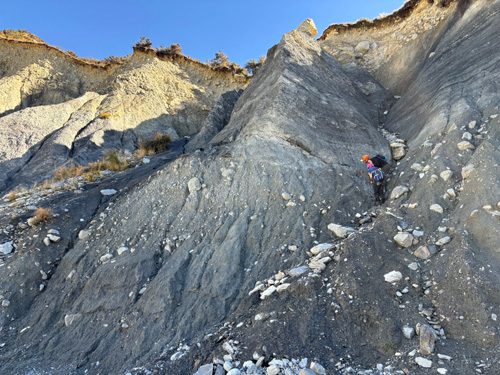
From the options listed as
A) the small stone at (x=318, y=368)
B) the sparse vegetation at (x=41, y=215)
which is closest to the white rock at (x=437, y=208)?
the small stone at (x=318, y=368)

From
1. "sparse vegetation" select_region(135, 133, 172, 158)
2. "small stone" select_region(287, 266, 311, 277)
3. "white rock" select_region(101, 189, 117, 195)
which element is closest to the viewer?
"small stone" select_region(287, 266, 311, 277)

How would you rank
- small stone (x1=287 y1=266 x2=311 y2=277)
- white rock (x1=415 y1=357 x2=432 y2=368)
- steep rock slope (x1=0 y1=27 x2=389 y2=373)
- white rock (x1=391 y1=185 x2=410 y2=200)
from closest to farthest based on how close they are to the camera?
white rock (x1=415 y1=357 x2=432 y2=368) < small stone (x1=287 y1=266 x2=311 y2=277) < steep rock slope (x1=0 y1=27 x2=389 y2=373) < white rock (x1=391 y1=185 x2=410 y2=200)

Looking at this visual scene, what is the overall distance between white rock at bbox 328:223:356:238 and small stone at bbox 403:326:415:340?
8.53 ft

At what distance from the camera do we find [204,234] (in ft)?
28.0

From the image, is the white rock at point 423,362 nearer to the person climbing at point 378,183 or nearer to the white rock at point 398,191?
the white rock at point 398,191

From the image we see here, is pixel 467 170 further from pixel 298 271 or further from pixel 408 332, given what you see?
pixel 298 271

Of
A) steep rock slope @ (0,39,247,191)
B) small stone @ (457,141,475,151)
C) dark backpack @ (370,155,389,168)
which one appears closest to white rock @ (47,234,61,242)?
steep rock slope @ (0,39,247,191)

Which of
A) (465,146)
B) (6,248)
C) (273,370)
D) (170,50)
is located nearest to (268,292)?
(273,370)

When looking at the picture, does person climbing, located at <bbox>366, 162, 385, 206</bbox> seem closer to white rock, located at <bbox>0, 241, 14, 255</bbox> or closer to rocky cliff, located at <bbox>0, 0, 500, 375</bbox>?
rocky cliff, located at <bbox>0, 0, 500, 375</bbox>

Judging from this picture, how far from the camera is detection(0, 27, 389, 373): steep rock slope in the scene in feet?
22.3

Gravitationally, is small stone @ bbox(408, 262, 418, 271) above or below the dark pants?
below

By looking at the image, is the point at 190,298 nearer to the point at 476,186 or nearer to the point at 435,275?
the point at 435,275

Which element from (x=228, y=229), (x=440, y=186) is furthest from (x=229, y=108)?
(x=440, y=186)

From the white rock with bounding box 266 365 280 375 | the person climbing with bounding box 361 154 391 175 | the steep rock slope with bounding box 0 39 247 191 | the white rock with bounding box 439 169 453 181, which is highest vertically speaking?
the steep rock slope with bounding box 0 39 247 191
